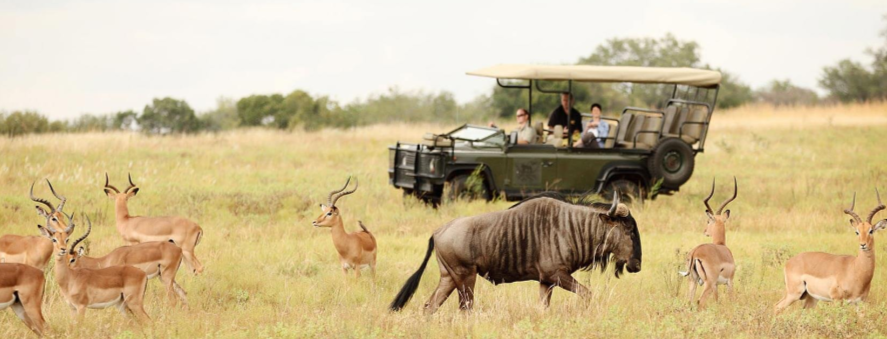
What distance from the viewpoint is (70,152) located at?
77.0 ft

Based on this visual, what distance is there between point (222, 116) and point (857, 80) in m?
37.6

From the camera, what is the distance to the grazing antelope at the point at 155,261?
9.27 metres

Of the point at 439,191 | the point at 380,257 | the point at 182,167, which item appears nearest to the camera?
the point at 380,257

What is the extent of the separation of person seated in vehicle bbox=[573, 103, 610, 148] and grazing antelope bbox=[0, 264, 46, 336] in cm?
1071

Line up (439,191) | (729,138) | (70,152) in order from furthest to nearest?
(729,138) < (70,152) < (439,191)

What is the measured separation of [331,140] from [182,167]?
28.6ft

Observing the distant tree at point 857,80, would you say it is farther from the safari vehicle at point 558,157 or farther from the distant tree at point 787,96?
the safari vehicle at point 558,157

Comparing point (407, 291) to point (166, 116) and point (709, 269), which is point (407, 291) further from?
point (166, 116)

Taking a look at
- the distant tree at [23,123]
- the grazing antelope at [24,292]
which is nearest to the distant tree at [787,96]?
the distant tree at [23,123]

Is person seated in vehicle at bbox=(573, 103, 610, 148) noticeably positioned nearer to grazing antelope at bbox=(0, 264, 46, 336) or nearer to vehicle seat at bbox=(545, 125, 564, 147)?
vehicle seat at bbox=(545, 125, 564, 147)

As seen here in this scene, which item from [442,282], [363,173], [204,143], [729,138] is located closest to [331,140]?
[204,143]

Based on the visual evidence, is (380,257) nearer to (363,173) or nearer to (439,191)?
(439,191)

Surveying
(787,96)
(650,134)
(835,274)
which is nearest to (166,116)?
(650,134)

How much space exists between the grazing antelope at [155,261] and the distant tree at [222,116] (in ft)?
120
